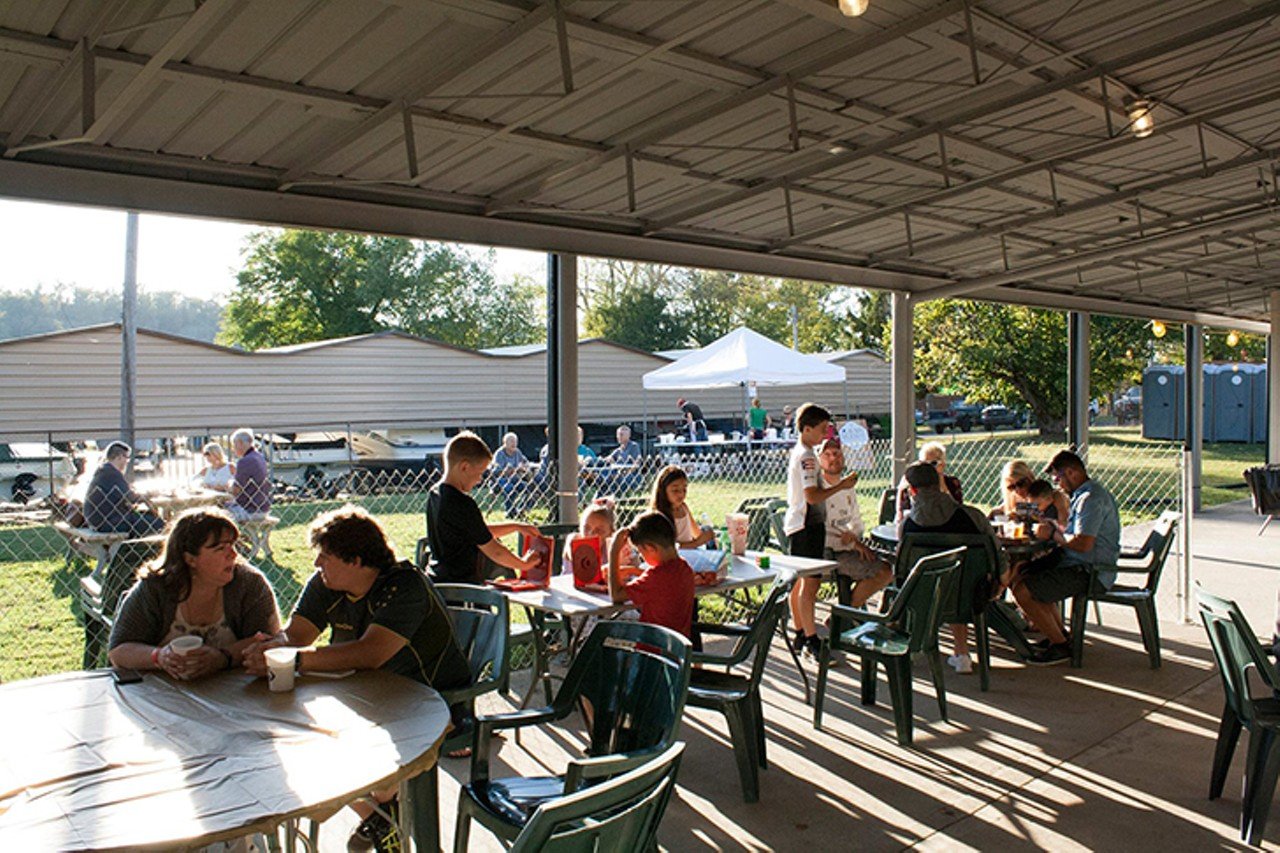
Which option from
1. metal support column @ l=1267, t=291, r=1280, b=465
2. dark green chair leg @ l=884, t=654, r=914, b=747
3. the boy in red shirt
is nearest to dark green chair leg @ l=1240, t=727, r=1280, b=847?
dark green chair leg @ l=884, t=654, r=914, b=747

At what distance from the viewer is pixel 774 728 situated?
5.22 metres


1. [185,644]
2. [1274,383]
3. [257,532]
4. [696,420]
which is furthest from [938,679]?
[696,420]

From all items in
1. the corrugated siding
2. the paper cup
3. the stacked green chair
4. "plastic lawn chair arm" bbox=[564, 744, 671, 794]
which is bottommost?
"plastic lawn chair arm" bbox=[564, 744, 671, 794]

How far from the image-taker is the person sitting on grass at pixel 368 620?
3.26 meters

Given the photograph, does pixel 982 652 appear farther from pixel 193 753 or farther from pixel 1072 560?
pixel 193 753

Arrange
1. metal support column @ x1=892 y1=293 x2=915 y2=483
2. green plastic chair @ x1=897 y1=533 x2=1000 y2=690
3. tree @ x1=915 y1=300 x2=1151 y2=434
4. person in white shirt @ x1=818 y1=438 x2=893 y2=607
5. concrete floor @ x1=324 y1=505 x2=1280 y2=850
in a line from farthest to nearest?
tree @ x1=915 y1=300 x2=1151 y2=434, metal support column @ x1=892 y1=293 x2=915 y2=483, person in white shirt @ x1=818 y1=438 x2=893 y2=607, green plastic chair @ x1=897 y1=533 x2=1000 y2=690, concrete floor @ x1=324 y1=505 x2=1280 y2=850

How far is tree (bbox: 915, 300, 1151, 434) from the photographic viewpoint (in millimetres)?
26734

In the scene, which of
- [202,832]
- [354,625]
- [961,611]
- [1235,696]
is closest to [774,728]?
[961,611]

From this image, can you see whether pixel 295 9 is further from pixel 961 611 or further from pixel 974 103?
pixel 961 611

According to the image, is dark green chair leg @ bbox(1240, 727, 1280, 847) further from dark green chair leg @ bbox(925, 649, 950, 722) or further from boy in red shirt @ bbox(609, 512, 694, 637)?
boy in red shirt @ bbox(609, 512, 694, 637)

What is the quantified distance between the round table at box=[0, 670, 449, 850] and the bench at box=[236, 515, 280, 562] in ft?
22.5

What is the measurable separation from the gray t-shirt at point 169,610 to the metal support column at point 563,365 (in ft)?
12.6

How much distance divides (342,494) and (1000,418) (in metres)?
31.5

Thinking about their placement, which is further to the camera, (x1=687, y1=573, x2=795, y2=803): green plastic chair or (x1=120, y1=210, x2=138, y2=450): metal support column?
(x1=120, y1=210, x2=138, y2=450): metal support column
